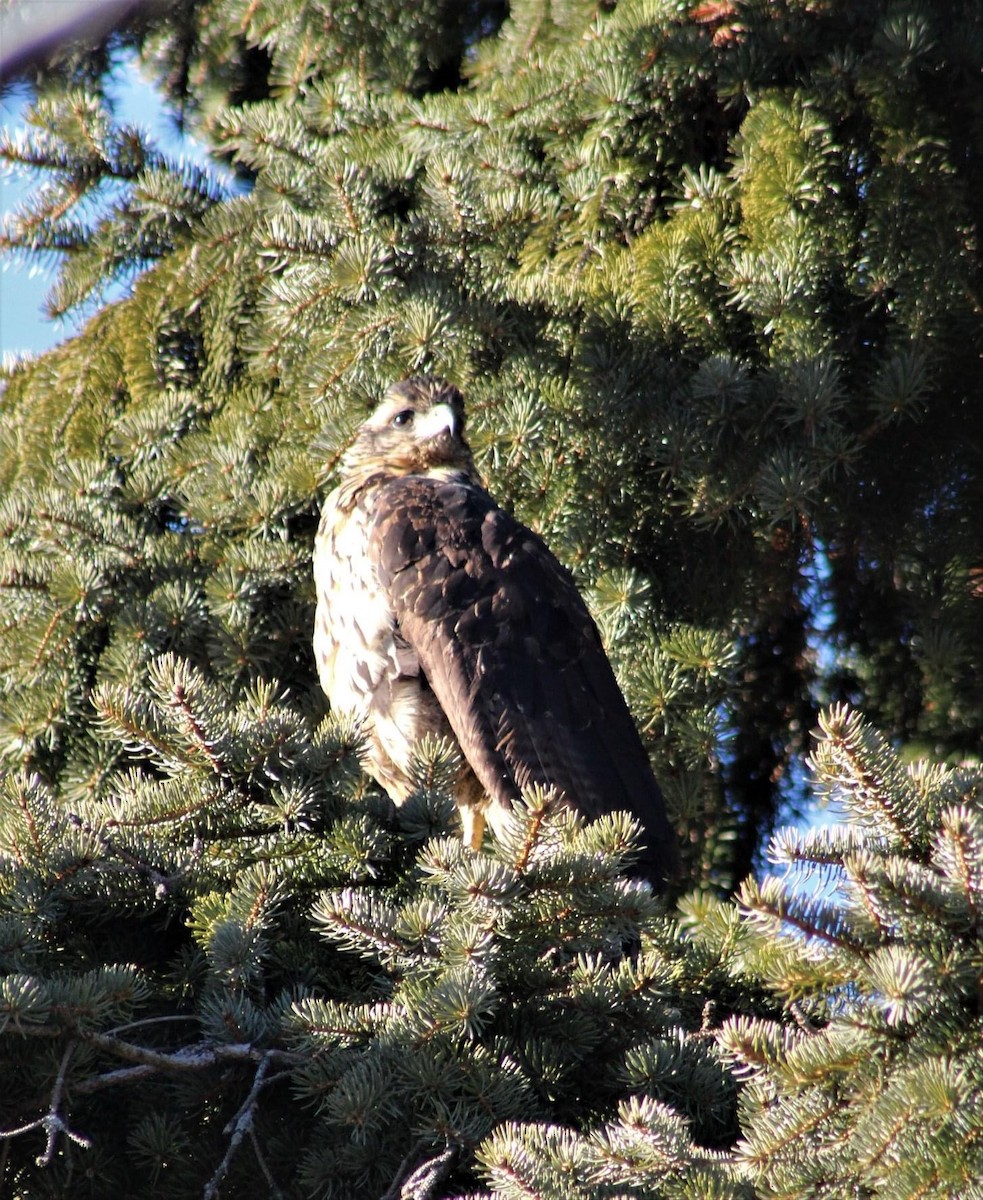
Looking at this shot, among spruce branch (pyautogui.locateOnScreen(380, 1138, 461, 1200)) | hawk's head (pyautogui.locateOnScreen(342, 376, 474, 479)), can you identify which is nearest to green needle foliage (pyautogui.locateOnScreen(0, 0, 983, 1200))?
spruce branch (pyautogui.locateOnScreen(380, 1138, 461, 1200))

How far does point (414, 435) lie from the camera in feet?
14.4

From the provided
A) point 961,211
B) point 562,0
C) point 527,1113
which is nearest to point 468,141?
point 562,0

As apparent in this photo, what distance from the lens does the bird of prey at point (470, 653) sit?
3727 mm

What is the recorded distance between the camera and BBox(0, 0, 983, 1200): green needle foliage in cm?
205

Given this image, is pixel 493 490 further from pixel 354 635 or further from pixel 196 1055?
pixel 196 1055

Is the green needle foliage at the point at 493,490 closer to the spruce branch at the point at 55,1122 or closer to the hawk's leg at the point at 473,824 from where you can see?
the spruce branch at the point at 55,1122

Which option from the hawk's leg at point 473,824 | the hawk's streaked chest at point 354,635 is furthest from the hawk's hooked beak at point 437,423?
the hawk's leg at point 473,824

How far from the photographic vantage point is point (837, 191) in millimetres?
3814

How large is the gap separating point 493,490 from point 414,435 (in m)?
0.32

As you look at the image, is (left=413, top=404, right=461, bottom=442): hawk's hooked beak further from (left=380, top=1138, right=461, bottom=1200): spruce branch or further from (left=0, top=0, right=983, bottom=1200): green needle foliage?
(left=380, top=1138, right=461, bottom=1200): spruce branch

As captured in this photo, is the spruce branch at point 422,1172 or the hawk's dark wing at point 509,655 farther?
the hawk's dark wing at point 509,655

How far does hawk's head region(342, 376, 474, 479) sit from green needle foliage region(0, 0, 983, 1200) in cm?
12

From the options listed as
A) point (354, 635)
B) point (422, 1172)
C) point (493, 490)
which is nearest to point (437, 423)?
point (493, 490)

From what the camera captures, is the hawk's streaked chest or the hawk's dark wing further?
the hawk's streaked chest
